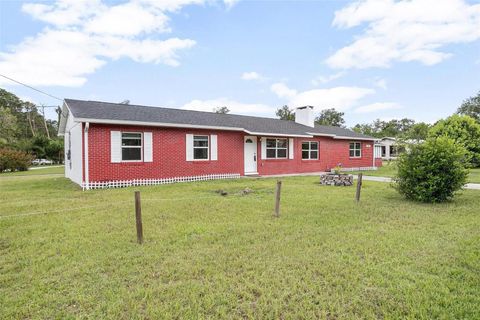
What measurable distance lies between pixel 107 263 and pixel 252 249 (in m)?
2.02

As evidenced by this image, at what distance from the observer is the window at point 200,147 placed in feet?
43.7

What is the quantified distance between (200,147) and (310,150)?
8102 mm

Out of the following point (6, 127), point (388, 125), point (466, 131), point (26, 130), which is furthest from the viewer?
point (388, 125)

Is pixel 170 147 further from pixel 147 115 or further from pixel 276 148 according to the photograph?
pixel 276 148

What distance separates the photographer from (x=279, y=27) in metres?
14.7

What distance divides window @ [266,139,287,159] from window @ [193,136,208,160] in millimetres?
4110

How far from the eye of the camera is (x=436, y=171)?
7.60 metres


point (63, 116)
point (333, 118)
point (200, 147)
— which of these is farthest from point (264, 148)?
point (333, 118)

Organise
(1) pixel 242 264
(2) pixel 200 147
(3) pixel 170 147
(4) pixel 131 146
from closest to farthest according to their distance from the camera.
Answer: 1. (1) pixel 242 264
2. (4) pixel 131 146
3. (3) pixel 170 147
4. (2) pixel 200 147

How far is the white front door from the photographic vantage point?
1516 centimetres

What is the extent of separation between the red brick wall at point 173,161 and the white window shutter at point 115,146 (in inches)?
5.0

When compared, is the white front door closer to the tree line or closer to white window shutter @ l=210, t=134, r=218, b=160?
white window shutter @ l=210, t=134, r=218, b=160

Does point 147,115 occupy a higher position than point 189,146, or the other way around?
point 147,115

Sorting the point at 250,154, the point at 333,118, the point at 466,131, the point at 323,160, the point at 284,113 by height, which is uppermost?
the point at 284,113
